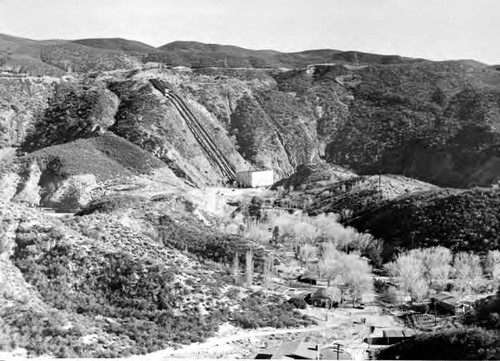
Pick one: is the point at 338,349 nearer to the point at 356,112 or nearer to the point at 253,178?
the point at 253,178

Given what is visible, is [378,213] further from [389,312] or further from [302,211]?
[389,312]

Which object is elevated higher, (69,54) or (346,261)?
(69,54)

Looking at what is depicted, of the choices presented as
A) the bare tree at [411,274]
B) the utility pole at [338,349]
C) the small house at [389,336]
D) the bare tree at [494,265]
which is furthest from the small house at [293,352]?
the bare tree at [494,265]

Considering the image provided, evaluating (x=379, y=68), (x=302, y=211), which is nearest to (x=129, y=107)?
(x=302, y=211)

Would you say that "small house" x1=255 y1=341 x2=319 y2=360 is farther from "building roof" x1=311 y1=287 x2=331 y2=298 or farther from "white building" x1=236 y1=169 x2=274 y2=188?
"white building" x1=236 y1=169 x2=274 y2=188

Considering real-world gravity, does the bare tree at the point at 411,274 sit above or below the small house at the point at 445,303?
above

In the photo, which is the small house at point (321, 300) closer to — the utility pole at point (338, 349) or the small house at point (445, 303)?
the small house at point (445, 303)

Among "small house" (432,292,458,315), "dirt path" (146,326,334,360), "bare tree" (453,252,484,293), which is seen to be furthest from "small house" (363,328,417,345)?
"bare tree" (453,252,484,293)
